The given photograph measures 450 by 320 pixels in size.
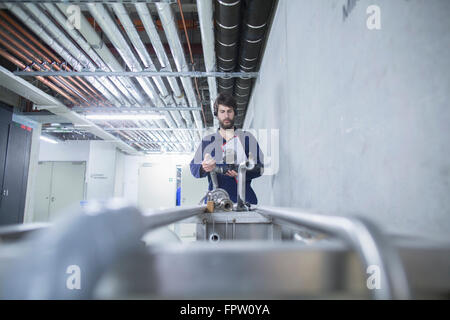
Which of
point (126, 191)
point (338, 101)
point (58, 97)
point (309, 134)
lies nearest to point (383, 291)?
point (338, 101)

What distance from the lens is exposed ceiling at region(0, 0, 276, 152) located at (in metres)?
2.11

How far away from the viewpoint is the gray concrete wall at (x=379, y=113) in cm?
45

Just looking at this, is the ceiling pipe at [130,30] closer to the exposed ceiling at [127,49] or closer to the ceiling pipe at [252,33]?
the exposed ceiling at [127,49]

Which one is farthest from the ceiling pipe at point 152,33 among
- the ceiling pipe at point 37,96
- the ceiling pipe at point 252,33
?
the ceiling pipe at point 37,96

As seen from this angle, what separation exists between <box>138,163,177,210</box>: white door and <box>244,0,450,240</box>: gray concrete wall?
7.14 m


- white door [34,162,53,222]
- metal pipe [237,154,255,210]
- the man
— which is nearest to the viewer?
metal pipe [237,154,255,210]

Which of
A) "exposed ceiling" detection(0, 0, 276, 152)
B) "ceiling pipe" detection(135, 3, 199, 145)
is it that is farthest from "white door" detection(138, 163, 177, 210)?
"ceiling pipe" detection(135, 3, 199, 145)

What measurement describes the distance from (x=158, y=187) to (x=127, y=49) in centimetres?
593

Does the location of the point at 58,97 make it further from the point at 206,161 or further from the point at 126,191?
the point at 126,191

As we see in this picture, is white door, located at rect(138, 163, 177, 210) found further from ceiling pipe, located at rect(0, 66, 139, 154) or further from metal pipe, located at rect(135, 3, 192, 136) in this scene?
metal pipe, located at rect(135, 3, 192, 136)

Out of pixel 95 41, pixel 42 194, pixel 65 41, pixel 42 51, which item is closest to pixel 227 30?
pixel 95 41

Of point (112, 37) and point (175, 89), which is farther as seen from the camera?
point (175, 89)

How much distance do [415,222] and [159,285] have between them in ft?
1.75

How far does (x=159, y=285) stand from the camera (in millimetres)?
180
